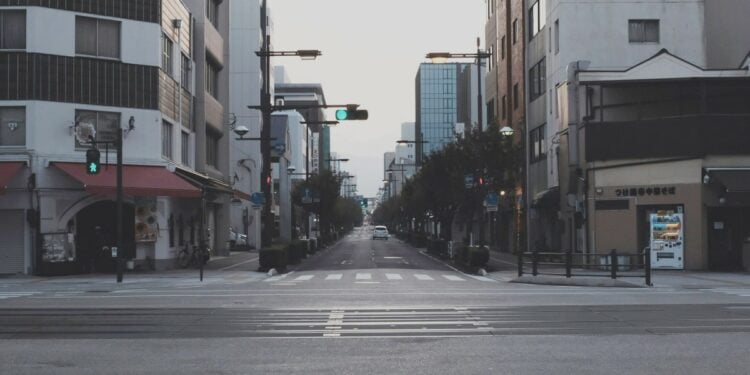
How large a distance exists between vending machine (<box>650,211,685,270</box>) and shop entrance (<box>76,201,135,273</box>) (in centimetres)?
2145

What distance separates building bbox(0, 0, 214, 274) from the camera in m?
31.7

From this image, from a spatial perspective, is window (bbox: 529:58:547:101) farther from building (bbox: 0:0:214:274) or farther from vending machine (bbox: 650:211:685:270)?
building (bbox: 0:0:214:274)

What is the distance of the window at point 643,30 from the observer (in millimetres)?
45000

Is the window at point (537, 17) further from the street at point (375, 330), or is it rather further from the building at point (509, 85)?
the street at point (375, 330)

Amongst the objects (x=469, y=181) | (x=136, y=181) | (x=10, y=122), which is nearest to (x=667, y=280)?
(x=469, y=181)

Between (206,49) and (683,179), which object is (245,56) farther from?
(683,179)

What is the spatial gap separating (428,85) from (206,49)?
419 ft

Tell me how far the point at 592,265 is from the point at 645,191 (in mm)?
8939

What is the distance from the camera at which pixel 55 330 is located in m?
14.4

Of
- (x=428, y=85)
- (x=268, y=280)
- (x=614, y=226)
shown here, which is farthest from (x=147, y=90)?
(x=428, y=85)

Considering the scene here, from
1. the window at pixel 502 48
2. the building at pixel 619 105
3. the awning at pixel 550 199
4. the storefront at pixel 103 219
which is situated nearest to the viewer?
the storefront at pixel 103 219

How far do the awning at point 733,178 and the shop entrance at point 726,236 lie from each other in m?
1.60

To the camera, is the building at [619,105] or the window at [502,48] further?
the window at [502,48]

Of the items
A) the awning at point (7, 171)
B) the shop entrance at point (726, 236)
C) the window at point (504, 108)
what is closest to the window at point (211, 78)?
the awning at point (7, 171)
